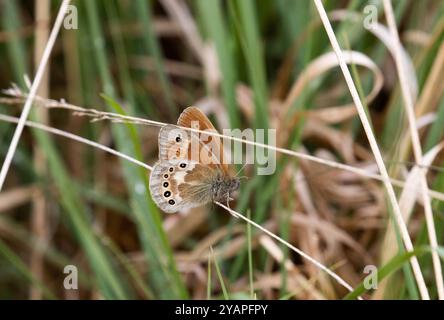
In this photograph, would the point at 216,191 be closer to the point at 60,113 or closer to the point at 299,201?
the point at 299,201

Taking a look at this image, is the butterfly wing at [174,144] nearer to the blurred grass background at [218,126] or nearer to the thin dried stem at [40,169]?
the blurred grass background at [218,126]

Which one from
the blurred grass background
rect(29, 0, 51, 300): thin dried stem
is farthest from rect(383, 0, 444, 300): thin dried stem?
rect(29, 0, 51, 300): thin dried stem

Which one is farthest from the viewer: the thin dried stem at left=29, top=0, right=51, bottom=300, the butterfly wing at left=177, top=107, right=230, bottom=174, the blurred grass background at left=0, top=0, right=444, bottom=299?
the thin dried stem at left=29, top=0, right=51, bottom=300

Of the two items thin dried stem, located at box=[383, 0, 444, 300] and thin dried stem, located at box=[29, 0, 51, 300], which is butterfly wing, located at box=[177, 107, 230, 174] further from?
thin dried stem, located at box=[29, 0, 51, 300]

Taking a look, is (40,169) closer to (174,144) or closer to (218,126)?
(218,126)
